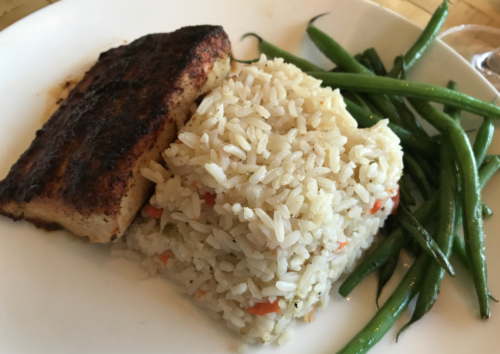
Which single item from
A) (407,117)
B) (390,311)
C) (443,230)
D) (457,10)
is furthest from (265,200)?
(457,10)

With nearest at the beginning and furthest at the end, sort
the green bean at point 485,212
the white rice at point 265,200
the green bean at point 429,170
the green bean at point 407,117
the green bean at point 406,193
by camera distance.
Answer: the white rice at point 265,200
the green bean at point 485,212
the green bean at point 406,193
the green bean at point 429,170
the green bean at point 407,117

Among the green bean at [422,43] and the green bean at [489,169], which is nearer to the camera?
the green bean at [489,169]

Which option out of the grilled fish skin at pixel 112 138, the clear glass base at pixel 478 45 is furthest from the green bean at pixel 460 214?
the grilled fish skin at pixel 112 138

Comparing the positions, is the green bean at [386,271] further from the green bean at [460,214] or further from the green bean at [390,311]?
the green bean at [460,214]

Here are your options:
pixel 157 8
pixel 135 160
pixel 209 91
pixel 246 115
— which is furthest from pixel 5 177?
pixel 157 8

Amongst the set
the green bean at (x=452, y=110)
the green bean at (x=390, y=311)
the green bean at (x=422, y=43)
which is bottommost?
the green bean at (x=390, y=311)

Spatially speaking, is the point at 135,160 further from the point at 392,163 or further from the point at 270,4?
the point at 270,4
